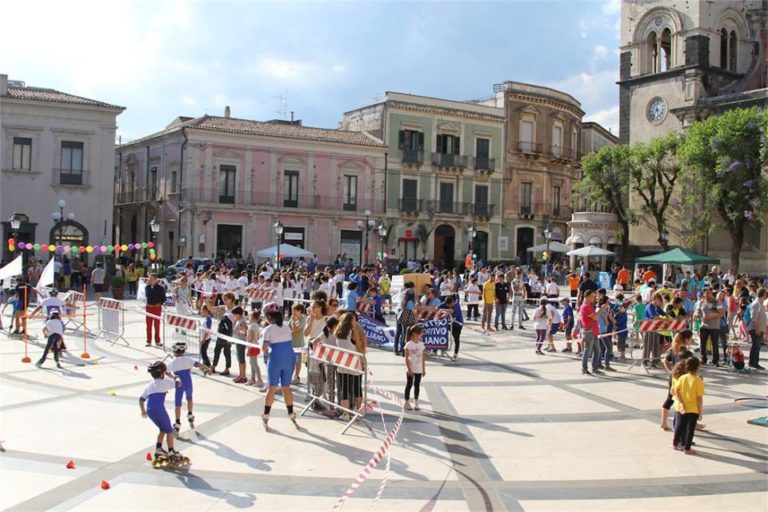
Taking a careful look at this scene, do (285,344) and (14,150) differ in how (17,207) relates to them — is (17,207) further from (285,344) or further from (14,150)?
(285,344)

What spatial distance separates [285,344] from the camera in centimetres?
997

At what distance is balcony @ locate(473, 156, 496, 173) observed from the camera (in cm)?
5012

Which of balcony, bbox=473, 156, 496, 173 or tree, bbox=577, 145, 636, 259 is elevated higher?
balcony, bbox=473, 156, 496, 173

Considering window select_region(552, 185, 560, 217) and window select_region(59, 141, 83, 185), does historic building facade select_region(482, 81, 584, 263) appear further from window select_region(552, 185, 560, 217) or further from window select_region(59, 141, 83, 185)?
window select_region(59, 141, 83, 185)

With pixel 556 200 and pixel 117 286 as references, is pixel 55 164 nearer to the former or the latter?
pixel 117 286

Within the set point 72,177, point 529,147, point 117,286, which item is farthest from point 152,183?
point 529,147

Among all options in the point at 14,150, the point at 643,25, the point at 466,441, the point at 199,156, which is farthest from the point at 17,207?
the point at 643,25

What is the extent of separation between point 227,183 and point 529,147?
22417mm

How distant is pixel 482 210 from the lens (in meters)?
50.4

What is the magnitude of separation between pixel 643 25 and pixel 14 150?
36540 millimetres

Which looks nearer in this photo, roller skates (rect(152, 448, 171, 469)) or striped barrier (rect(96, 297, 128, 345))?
roller skates (rect(152, 448, 171, 469))

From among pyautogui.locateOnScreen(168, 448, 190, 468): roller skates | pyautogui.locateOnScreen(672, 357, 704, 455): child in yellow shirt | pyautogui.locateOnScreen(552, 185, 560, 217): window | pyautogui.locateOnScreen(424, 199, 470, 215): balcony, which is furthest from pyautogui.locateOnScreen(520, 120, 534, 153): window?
pyautogui.locateOnScreen(168, 448, 190, 468): roller skates

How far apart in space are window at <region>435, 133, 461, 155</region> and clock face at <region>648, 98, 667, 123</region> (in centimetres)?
1282

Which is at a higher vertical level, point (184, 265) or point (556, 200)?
point (556, 200)
